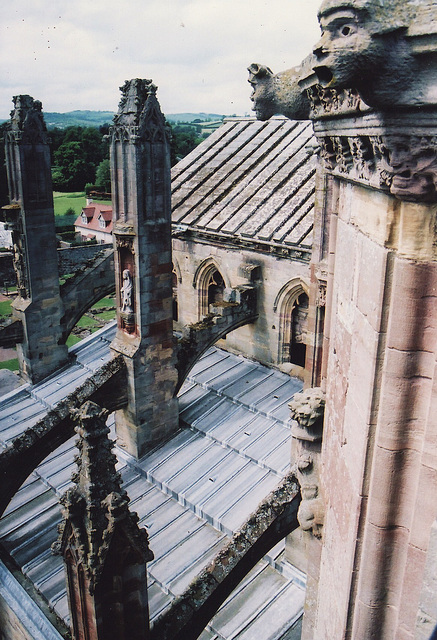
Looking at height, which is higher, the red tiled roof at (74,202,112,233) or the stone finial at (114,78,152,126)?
the stone finial at (114,78,152,126)

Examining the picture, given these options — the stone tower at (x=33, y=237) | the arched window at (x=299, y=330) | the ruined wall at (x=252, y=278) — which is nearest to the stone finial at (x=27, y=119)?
the stone tower at (x=33, y=237)

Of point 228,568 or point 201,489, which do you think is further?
point 201,489

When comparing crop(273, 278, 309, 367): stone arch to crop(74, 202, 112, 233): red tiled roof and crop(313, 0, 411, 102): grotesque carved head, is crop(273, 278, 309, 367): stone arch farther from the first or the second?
crop(74, 202, 112, 233): red tiled roof

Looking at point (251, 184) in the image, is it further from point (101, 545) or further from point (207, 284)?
point (101, 545)

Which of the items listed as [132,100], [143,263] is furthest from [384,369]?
[132,100]

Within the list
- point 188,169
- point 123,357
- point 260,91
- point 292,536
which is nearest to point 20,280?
point 123,357

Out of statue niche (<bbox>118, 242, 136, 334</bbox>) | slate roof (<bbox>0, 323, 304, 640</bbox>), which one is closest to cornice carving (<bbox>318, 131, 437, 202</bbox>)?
slate roof (<bbox>0, 323, 304, 640</bbox>)
